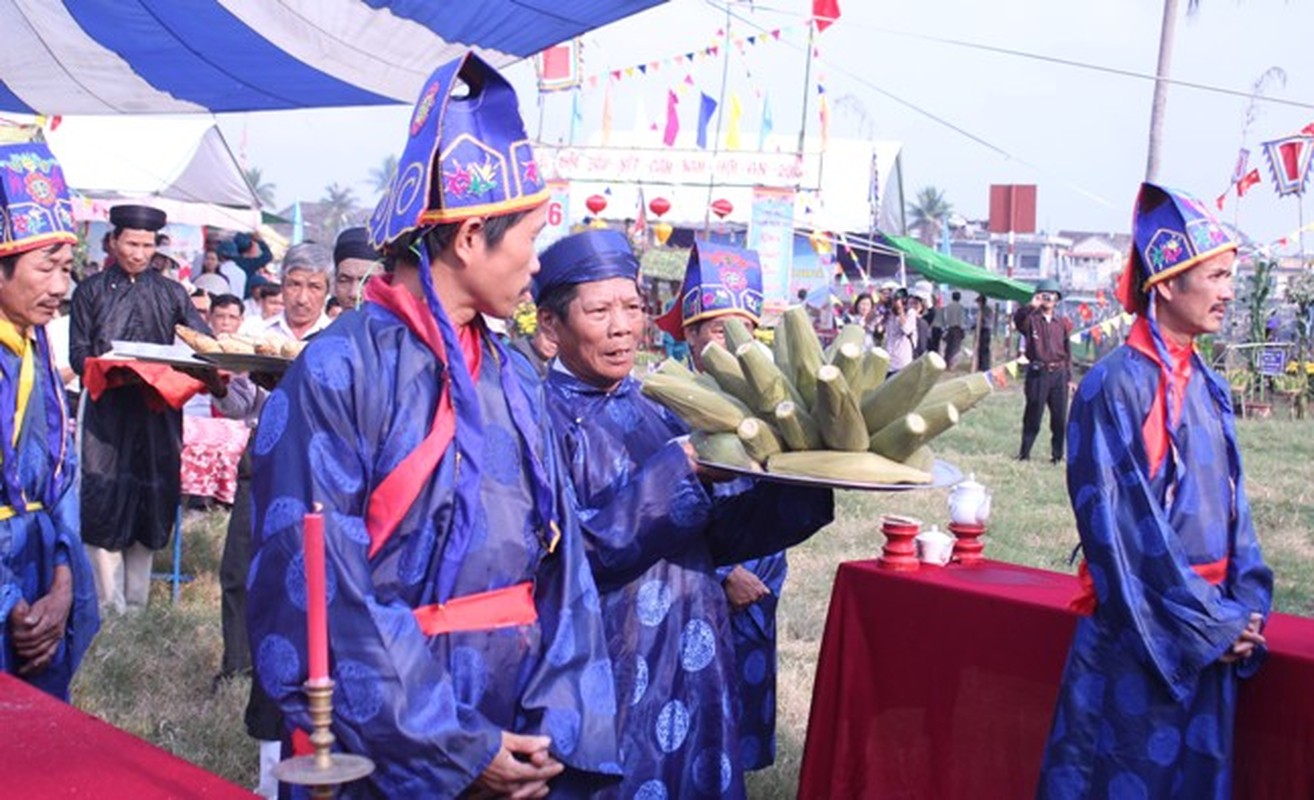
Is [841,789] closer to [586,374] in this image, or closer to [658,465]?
[586,374]

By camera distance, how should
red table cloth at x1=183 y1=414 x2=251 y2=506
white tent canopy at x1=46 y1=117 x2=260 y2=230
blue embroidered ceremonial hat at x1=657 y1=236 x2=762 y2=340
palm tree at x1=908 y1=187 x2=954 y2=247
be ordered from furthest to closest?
palm tree at x1=908 y1=187 x2=954 y2=247
white tent canopy at x1=46 y1=117 x2=260 y2=230
red table cloth at x1=183 y1=414 x2=251 y2=506
blue embroidered ceremonial hat at x1=657 y1=236 x2=762 y2=340

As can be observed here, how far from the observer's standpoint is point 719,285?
4.06m

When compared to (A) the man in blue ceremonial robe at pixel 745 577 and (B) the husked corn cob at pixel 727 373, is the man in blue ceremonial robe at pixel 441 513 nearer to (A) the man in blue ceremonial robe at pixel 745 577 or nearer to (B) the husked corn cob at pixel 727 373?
(B) the husked corn cob at pixel 727 373

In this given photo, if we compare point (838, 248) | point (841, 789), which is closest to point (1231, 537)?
point (841, 789)

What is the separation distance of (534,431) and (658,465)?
0.42 metres

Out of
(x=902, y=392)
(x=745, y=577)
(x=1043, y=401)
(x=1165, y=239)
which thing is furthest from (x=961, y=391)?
(x=1043, y=401)

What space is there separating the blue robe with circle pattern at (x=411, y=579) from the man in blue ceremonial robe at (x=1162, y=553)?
140cm

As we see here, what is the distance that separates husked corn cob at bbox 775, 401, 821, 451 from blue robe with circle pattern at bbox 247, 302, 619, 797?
42 cm

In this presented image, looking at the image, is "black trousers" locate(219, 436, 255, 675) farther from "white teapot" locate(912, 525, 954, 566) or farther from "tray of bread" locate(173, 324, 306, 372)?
"white teapot" locate(912, 525, 954, 566)

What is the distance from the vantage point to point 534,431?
2188 mm

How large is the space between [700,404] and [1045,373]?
11.2 metres

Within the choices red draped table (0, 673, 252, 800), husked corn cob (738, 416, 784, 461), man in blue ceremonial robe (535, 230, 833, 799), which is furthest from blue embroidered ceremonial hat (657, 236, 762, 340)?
red draped table (0, 673, 252, 800)

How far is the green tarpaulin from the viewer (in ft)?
82.1

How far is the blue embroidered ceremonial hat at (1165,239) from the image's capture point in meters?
3.24
